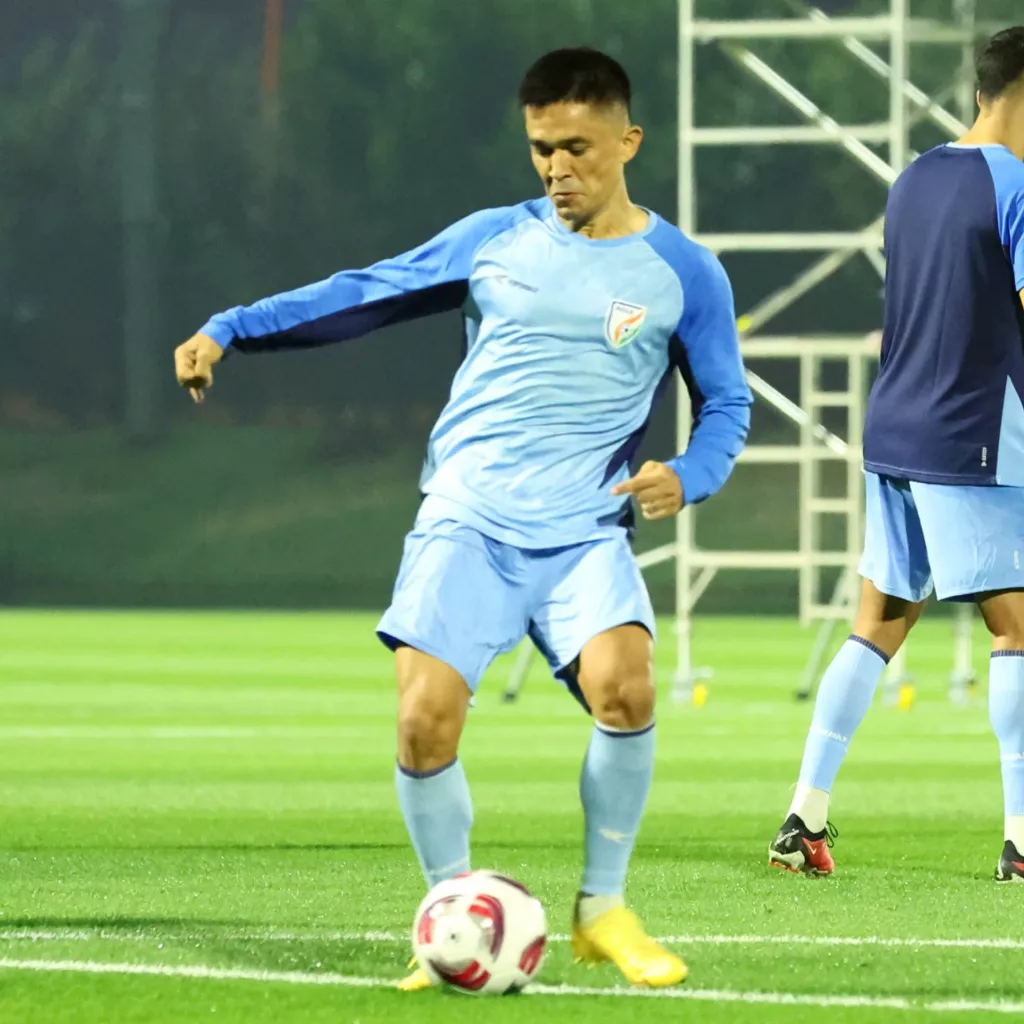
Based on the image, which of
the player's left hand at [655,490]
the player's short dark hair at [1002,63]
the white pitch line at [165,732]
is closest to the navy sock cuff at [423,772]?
the player's left hand at [655,490]

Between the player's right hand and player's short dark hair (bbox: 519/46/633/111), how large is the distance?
2.66 ft

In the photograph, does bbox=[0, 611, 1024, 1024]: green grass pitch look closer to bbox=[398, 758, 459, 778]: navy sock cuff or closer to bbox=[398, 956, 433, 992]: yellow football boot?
bbox=[398, 956, 433, 992]: yellow football boot

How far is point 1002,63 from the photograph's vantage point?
7.22m

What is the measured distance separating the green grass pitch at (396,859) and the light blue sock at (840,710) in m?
0.31

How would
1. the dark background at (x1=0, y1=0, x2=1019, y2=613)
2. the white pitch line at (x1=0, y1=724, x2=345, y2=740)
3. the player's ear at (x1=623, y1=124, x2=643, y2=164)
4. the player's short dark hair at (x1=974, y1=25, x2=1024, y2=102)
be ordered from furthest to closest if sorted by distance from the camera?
the dark background at (x1=0, y1=0, x2=1019, y2=613)
the white pitch line at (x1=0, y1=724, x2=345, y2=740)
the player's short dark hair at (x1=974, y1=25, x2=1024, y2=102)
the player's ear at (x1=623, y1=124, x2=643, y2=164)

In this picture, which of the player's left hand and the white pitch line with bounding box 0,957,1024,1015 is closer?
the white pitch line with bounding box 0,957,1024,1015

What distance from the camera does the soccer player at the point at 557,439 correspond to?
545cm

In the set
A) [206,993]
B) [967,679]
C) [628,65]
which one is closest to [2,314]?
[628,65]

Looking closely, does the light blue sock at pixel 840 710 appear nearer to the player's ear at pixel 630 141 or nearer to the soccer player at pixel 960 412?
the soccer player at pixel 960 412

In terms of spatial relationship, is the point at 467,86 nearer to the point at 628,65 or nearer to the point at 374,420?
the point at 628,65

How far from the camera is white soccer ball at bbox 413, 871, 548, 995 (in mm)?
5199

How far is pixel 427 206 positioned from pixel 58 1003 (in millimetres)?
32557

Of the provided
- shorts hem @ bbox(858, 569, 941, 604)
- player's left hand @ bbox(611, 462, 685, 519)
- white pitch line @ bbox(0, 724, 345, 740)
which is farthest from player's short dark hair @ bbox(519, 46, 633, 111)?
white pitch line @ bbox(0, 724, 345, 740)

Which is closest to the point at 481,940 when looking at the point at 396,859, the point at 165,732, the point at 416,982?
Result: the point at 416,982
